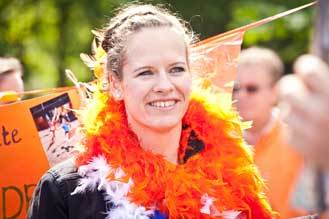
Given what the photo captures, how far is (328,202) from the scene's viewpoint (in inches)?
62.6

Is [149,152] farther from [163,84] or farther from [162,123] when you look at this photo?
[163,84]

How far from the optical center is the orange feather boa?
2.91m

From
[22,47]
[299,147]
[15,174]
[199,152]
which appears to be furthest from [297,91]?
[22,47]

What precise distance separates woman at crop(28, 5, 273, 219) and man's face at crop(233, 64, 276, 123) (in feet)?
4.66

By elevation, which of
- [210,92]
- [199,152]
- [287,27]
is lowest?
[199,152]

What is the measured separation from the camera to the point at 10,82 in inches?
171

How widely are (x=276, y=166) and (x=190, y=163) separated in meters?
1.40

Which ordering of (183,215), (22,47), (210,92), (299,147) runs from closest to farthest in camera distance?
1. (299,147)
2. (183,215)
3. (210,92)
4. (22,47)

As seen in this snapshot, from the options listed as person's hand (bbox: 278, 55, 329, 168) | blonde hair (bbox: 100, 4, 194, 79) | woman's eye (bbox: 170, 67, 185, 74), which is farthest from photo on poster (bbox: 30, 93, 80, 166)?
person's hand (bbox: 278, 55, 329, 168)

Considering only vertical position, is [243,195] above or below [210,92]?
below

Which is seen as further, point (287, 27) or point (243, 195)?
point (287, 27)

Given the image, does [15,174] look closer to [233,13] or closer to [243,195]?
[243,195]

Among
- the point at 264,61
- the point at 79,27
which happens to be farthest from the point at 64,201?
the point at 79,27

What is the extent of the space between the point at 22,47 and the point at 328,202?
813 centimetres
